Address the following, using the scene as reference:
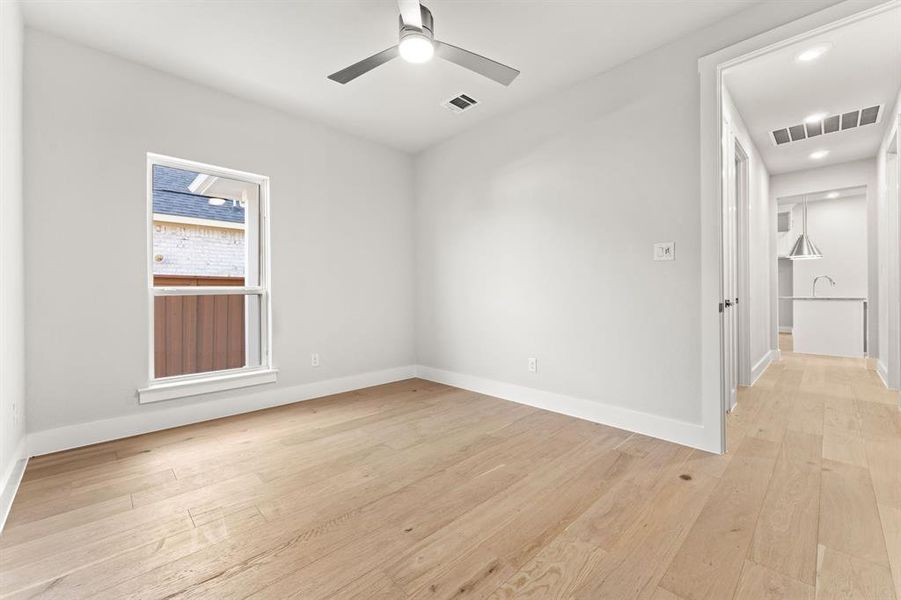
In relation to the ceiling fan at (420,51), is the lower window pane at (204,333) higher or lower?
lower

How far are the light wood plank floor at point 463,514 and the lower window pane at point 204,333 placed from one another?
0.62m

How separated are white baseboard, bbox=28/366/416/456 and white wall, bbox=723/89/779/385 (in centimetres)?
406

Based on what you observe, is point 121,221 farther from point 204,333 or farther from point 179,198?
point 204,333

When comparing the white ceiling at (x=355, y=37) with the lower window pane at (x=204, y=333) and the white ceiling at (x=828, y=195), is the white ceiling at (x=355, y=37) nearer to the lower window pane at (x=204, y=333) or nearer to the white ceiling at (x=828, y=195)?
the lower window pane at (x=204, y=333)

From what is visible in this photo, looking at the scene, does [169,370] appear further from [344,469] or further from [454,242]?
[454,242]

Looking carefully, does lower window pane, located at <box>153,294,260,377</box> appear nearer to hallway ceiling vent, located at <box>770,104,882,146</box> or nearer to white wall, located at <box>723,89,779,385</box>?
white wall, located at <box>723,89,779,385</box>

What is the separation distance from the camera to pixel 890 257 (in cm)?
381

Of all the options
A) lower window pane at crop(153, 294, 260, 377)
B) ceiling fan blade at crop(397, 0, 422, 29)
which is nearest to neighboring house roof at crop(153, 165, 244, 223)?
lower window pane at crop(153, 294, 260, 377)

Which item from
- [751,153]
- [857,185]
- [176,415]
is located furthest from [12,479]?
[857,185]

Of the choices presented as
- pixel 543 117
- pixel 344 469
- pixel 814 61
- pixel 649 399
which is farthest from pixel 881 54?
pixel 344 469

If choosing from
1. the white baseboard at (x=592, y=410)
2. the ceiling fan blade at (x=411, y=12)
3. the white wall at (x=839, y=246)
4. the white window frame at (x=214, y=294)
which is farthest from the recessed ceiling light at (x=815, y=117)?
the white window frame at (x=214, y=294)

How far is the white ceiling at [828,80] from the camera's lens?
2445mm

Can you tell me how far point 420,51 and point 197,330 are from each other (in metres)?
2.74

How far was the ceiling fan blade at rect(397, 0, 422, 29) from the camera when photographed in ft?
6.10
